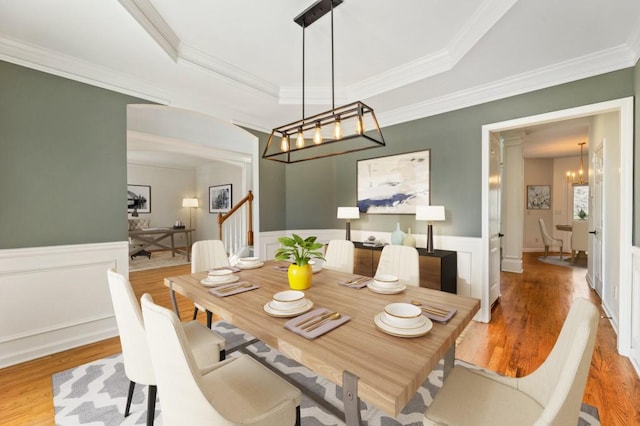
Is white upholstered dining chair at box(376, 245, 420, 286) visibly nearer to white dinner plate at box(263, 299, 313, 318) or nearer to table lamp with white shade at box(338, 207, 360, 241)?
white dinner plate at box(263, 299, 313, 318)

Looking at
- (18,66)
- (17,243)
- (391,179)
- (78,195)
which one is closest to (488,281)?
(391,179)

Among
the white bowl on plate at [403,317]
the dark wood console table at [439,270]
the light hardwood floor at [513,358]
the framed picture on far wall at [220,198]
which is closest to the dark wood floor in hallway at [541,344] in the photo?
the light hardwood floor at [513,358]

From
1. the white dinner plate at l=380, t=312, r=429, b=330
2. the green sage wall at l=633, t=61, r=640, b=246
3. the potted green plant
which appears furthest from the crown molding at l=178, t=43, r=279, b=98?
the green sage wall at l=633, t=61, r=640, b=246

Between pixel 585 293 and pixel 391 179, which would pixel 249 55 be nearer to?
pixel 391 179

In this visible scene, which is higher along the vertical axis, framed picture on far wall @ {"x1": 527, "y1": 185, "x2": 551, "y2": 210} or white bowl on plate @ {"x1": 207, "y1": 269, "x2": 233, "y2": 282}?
framed picture on far wall @ {"x1": 527, "y1": 185, "x2": 551, "y2": 210}

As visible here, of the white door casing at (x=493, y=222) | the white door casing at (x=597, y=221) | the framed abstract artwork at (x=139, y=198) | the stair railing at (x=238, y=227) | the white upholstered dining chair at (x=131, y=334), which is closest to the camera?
the white upholstered dining chair at (x=131, y=334)

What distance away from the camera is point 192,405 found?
37.2 inches

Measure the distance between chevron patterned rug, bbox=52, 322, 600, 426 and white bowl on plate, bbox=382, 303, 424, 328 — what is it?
23.6 inches

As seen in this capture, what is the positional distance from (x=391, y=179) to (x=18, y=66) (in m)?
4.01

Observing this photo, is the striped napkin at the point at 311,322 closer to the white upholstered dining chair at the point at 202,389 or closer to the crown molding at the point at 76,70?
the white upholstered dining chair at the point at 202,389

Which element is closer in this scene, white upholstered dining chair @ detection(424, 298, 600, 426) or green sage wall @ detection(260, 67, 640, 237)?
white upholstered dining chair @ detection(424, 298, 600, 426)

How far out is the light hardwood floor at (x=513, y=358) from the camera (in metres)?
1.79

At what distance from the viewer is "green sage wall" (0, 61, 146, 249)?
228cm

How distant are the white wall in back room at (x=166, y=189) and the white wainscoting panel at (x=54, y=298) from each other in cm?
626
